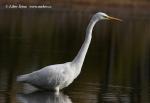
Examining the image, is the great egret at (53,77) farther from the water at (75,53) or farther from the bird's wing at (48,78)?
the water at (75,53)

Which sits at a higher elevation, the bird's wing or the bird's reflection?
the bird's wing

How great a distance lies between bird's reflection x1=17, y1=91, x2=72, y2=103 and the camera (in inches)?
577

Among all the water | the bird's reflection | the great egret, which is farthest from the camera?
the water

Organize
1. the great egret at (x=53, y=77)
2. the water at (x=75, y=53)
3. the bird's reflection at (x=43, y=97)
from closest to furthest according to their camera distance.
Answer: the bird's reflection at (x=43, y=97) → the great egret at (x=53, y=77) → the water at (x=75, y=53)

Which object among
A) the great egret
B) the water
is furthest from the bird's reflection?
the great egret

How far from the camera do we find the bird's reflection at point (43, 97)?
14.7 m

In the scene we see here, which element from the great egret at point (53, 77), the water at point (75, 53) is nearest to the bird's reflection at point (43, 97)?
the water at point (75, 53)

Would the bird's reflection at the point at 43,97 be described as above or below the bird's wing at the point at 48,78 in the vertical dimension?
below

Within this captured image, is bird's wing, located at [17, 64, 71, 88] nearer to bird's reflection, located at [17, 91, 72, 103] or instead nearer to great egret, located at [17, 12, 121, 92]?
great egret, located at [17, 12, 121, 92]

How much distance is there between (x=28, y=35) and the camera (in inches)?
1240

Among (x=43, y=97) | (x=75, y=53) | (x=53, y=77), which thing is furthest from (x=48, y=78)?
(x=75, y=53)

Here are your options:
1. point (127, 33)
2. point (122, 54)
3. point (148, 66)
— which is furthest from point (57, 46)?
point (127, 33)

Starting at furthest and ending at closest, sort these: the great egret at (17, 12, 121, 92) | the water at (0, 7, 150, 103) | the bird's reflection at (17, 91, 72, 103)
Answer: the water at (0, 7, 150, 103) < the great egret at (17, 12, 121, 92) < the bird's reflection at (17, 91, 72, 103)

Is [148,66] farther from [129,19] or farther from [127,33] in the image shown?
[129,19]
